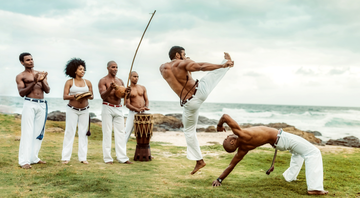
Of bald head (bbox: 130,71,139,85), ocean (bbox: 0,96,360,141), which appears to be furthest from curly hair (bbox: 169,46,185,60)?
ocean (bbox: 0,96,360,141)

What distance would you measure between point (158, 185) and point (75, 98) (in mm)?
2849

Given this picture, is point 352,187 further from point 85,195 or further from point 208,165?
point 85,195

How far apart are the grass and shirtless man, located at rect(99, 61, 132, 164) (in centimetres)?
33

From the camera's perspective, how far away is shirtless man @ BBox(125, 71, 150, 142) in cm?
817

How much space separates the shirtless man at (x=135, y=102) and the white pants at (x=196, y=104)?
292 centimetres

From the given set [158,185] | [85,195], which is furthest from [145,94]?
[85,195]

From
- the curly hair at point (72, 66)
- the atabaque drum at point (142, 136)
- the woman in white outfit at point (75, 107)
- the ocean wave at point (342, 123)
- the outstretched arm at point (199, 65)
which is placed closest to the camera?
the outstretched arm at point (199, 65)

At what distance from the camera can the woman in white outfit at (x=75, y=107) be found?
21.4 feet

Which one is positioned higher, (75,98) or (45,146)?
(75,98)

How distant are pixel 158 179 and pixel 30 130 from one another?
299 cm

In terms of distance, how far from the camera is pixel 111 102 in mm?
6887

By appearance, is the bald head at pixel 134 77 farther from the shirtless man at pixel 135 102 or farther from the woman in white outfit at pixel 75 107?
the woman in white outfit at pixel 75 107

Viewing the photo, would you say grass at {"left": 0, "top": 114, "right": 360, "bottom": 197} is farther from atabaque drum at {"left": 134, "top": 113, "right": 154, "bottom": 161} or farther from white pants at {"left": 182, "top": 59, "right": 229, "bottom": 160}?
white pants at {"left": 182, "top": 59, "right": 229, "bottom": 160}

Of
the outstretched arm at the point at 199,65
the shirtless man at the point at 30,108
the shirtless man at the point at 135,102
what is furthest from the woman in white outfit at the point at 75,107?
the outstretched arm at the point at 199,65
